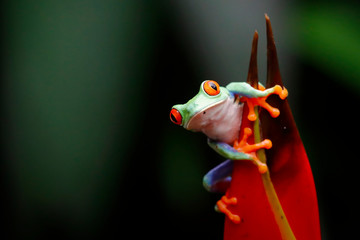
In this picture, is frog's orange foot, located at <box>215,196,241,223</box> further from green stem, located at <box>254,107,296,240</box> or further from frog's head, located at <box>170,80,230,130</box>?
frog's head, located at <box>170,80,230,130</box>

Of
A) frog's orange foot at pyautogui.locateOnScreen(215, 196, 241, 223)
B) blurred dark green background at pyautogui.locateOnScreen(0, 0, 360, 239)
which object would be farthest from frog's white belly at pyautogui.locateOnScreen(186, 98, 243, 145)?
blurred dark green background at pyautogui.locateOnScreen(0, 0, 360, 239)

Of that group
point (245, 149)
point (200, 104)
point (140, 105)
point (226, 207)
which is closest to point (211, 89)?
point (200, 104)

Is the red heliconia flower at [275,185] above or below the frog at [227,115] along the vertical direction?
below

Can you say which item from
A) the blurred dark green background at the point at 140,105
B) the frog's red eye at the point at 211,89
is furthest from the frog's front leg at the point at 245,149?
the blurred dark green background at the point at 140,105

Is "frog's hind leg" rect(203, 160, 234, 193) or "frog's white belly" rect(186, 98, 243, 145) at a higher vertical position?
"frog's white belly" rect(186, 98, 243, 145)

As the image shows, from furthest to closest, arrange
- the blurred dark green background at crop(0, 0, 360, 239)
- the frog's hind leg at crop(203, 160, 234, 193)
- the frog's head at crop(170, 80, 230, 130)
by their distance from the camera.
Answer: the blurred dark green background at crop(0, 0, 360, 239) < the frog's hind leg at crop(203, 160, 234, 193) < the frog's head at crop(170, 80, 230, 130)

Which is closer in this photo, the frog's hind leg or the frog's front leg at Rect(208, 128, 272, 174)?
the frog's front leg at Rect(208, 128, 272, 174)

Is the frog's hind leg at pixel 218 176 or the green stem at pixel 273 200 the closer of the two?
the green stem at pixel 273 200

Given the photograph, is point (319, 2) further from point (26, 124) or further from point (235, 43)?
point (26, 124)

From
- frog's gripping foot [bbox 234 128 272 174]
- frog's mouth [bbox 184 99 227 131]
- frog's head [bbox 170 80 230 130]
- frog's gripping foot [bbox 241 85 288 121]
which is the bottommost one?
frog's gripping foot [bbox 234 128 272 174]

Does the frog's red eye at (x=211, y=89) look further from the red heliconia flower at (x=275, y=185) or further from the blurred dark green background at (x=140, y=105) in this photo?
the blurred dark green background at (x=140, y=105)
